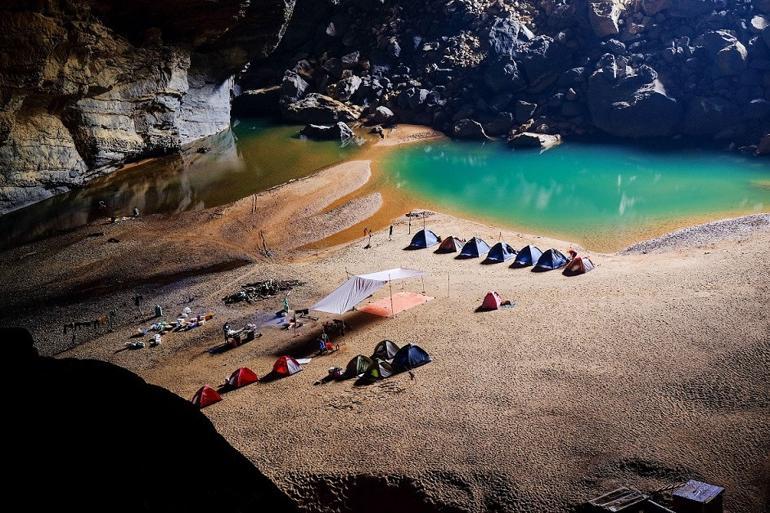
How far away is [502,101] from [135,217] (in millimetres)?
33971

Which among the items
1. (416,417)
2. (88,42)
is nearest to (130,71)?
(88,42)

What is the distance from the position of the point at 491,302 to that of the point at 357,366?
6.05 metres

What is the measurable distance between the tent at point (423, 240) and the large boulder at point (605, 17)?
34.1 meters

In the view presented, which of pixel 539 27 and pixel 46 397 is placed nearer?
pixel 46 397

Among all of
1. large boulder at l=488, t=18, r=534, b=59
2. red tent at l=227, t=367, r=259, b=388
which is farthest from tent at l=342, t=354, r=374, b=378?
large boulder at l=488, t=18, r=534, b=59

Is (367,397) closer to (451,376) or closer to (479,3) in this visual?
(451,376)

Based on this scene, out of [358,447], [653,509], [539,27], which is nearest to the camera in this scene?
[653,509]

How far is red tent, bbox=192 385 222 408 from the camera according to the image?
15.9 m

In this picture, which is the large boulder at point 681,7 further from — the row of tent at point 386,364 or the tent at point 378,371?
the tent at point 378,371

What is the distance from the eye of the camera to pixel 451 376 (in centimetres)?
1566

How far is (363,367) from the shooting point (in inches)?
658

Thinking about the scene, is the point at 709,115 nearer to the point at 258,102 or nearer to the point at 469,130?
the point at 469,130

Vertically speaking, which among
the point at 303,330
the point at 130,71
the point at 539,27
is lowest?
the point at 303,330

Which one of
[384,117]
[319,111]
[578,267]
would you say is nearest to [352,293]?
[578,267]
